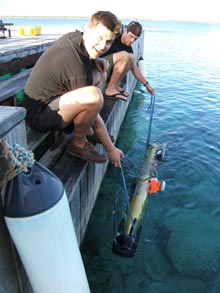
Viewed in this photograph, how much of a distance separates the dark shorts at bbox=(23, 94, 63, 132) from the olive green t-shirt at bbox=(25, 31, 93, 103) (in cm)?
8

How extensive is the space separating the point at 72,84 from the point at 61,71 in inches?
7.8

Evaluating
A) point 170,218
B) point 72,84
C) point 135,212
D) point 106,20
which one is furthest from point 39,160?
point 170,218

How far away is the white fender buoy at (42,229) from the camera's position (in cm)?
174

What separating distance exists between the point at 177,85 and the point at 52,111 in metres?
13.2

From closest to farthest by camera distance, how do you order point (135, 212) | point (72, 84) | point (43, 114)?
point (72, 84) < point (43, 114) < point (135, 212)

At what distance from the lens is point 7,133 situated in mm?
1854

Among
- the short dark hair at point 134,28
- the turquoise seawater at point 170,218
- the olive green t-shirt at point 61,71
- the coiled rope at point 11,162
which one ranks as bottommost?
the turquoise seawater at point 170,218

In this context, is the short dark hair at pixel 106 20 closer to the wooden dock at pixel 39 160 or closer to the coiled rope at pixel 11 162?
the wooden dock at pixel 39 160

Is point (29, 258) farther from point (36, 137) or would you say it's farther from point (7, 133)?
point (36, 137)

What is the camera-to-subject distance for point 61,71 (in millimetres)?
3066

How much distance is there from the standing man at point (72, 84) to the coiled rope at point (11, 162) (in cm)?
130

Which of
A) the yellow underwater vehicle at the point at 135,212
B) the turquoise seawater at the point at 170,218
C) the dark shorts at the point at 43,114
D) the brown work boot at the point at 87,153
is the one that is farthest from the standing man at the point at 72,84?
the turquoise seawater at the point at 170,218

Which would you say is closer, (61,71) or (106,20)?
(106,20)

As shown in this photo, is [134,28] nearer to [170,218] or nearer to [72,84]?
[72,84]
